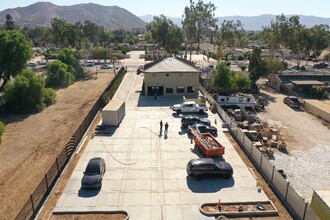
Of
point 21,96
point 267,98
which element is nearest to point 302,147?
point 267,98

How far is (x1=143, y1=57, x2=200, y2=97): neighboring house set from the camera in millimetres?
49031

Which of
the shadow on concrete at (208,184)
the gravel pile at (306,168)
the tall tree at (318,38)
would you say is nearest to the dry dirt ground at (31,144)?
the shadow on concrete at (208,184)

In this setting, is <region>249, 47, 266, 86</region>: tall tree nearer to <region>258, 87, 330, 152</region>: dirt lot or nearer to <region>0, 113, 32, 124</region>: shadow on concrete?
<region>258, 87, 330, 152</region>: dirt lot

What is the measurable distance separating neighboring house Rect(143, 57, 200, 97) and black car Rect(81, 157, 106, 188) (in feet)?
90.5

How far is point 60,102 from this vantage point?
49.7 m

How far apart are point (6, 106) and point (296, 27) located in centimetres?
8014

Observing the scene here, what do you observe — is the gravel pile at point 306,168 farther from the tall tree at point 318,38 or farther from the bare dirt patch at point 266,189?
the tall tree at point 318,38

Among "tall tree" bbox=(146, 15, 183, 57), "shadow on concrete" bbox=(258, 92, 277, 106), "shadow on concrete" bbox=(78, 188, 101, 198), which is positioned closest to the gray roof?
"shadow on concrete" bbox=(258, 92, 277, 106)

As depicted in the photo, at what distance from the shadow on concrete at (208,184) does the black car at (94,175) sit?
7.26 m

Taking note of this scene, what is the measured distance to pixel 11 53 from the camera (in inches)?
2000

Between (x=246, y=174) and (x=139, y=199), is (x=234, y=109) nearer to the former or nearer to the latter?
(x=246, y=174)

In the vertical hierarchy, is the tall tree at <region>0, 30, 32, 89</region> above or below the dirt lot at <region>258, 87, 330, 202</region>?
above

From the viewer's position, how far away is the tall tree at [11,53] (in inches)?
1983

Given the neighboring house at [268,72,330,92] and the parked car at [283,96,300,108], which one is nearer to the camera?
the parked car at [283,96,300,108]
